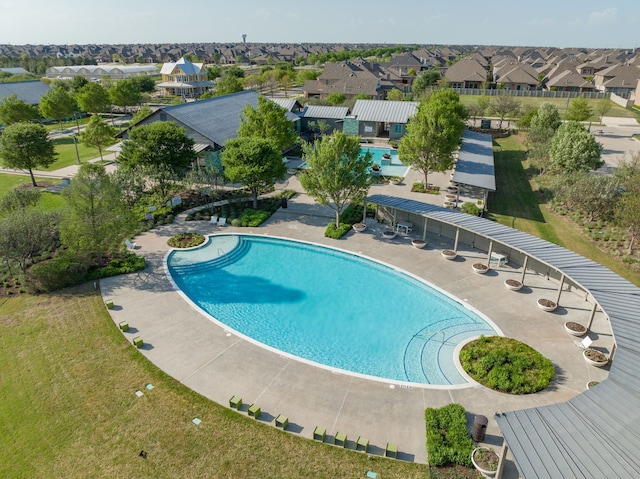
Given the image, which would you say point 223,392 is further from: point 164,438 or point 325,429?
point 325,429

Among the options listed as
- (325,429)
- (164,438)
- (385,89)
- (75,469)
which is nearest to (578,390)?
(325,429)

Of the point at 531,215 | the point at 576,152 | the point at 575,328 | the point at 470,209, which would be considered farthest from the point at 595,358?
the point at 576,152

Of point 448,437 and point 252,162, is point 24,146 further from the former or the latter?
point 448,437

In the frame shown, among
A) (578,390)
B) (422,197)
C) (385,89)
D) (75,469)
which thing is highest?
(385,89)

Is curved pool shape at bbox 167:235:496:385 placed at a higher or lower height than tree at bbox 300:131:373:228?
lower

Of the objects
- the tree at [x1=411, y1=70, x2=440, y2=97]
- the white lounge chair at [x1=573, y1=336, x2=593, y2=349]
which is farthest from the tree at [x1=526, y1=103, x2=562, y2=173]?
the tree at [x1=411, y1=70, x2=440, y2=97]

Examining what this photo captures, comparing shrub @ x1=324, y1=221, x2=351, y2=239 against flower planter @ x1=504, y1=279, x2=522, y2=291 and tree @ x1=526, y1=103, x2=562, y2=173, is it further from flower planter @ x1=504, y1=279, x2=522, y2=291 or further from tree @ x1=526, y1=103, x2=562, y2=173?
tree @ x1=526, y1=103, x2=562, y2=173
